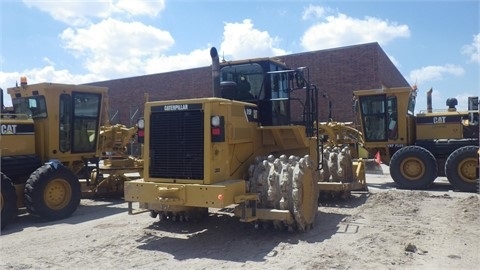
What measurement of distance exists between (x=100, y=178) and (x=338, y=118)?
18.1 meters

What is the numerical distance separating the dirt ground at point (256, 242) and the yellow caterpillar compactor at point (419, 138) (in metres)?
2.89

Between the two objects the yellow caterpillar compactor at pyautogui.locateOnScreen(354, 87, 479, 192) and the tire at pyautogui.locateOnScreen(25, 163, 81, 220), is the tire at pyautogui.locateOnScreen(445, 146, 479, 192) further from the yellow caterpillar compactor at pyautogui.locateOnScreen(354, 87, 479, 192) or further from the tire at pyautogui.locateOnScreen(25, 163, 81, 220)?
the tire at pyautogui.locateOnScreen(25, 163, 81, 220)

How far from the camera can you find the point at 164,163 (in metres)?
7.07

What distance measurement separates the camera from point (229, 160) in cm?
719

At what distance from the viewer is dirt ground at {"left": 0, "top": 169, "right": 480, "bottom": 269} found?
5766 millimetres

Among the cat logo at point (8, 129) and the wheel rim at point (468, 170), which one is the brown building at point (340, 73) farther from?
the cat logo at point (8, 129)

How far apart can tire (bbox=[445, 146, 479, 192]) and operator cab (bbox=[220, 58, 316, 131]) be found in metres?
6.10

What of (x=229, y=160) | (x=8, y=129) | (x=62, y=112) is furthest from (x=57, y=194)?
(x=229, y=160)

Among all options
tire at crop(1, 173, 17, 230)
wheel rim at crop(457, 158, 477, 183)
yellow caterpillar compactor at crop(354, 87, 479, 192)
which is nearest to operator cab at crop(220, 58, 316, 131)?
tire at crop(1, 173, 17, 230)

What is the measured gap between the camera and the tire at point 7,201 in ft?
27.4

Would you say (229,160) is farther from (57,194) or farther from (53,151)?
(53,151)

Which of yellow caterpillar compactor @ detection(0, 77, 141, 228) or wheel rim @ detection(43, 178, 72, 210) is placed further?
wheel rim @ detection(43, 178, 72, 210)

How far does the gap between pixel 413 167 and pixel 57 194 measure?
9556 millimetres

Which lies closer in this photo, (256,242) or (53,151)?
(256,242)
